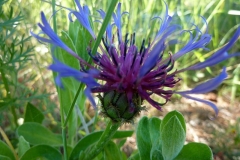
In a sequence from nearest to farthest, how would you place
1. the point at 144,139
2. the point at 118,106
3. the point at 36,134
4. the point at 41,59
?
the point at 118,106 < the point at 144,139 < the point at 36,134 < the point at 41,59

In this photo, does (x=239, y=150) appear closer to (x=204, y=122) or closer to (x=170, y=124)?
(x=204, y=122)

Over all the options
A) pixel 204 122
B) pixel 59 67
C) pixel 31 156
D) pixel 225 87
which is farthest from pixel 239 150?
pixel 59 67

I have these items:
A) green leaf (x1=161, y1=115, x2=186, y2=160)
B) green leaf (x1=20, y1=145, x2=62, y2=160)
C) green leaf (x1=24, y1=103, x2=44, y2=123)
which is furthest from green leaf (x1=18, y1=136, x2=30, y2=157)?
green leaf (x1=161, y1=115, x2=186, y2=160)

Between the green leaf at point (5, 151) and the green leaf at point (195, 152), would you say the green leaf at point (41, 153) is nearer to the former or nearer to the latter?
the green leaf at point (5, 151)

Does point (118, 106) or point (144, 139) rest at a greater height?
point (118, 106)

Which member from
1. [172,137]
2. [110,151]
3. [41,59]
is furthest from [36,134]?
[41,59]

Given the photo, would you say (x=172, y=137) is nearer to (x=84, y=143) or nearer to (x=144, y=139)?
(x=144, y=139)
